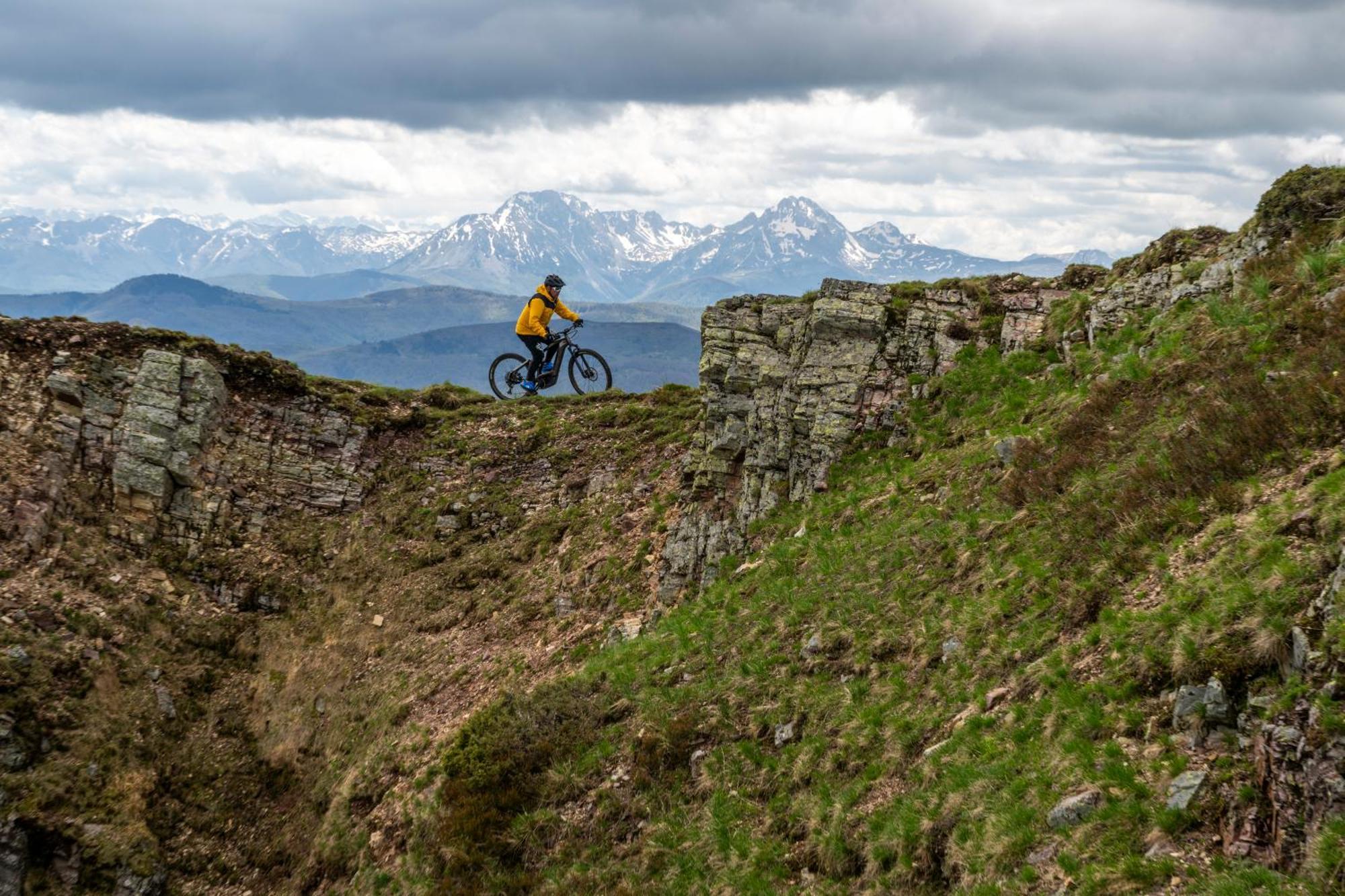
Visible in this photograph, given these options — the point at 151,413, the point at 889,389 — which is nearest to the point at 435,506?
the point at 151,413

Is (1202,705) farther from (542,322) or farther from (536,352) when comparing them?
(536,352)

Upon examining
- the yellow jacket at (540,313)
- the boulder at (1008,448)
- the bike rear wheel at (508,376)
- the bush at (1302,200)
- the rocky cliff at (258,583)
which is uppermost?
the bush at (1302,200)

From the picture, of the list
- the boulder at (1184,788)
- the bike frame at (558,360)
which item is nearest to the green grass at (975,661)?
the boulder at (1184,788)

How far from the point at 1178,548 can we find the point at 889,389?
13649mm

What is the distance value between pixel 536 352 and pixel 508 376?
255 centimetres

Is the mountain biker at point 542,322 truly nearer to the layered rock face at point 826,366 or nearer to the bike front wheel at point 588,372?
the bike front wheel at point 588,372

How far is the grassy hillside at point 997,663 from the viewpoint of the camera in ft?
33.9

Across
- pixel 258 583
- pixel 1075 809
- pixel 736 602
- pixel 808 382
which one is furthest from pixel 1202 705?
pixel 258 583

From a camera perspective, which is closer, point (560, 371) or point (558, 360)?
point (558, 360)

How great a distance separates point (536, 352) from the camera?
3538 centimetres

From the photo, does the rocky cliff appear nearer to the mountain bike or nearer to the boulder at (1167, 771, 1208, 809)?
the mountain bike

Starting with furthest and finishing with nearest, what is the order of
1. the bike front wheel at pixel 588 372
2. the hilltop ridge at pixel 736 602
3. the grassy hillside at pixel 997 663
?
the bike front wheel at pixel 588 372 < the hilltop ridge at pixel 736 602 < the grassy hillside at pixel 997 663

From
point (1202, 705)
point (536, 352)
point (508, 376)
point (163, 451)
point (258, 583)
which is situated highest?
point (536, 352)

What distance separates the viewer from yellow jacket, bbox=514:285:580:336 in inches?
1314
